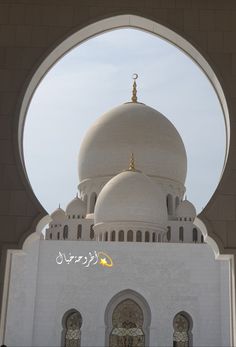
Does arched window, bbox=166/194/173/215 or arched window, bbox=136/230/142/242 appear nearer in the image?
arched window, bbox=136/230/142/242

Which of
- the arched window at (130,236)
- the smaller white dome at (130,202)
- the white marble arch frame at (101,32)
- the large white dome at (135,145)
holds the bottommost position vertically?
the white marble arch frame at (101,32)

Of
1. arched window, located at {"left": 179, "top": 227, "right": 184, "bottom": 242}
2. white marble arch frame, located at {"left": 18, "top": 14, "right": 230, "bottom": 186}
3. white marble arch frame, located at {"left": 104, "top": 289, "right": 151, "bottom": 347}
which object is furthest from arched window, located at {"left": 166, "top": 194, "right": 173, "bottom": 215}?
white marble arch frame, located at {"left": 18, "top": 14, "right": 230, "bottom": 186}

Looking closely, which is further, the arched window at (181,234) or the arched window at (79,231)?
the arched window at (79,231)

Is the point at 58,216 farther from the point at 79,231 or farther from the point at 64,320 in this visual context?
the point at 64,320

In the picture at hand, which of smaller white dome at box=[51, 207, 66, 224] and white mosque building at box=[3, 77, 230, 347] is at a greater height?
smaller white dome at box=[51, 207, 66, 224]

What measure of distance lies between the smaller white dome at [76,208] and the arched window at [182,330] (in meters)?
7.52

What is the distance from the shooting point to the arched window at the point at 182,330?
15203mm

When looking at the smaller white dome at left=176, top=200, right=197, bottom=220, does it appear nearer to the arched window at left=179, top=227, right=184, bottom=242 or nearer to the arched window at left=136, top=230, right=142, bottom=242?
the arched window at left=179, top=227, right=184, bottom=242

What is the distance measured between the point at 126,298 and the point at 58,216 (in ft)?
22.1

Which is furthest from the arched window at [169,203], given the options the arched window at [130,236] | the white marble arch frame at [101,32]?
the white marble arch frame at [101,32]

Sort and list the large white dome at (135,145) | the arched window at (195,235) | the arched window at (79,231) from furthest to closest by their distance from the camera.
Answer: the large white dome at (135,145) < the arched window at (195,235) < the arched window at (79,231)

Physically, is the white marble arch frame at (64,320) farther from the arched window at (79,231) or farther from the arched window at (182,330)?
the arched window at (79,231)

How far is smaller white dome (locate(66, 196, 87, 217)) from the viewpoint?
21641mm

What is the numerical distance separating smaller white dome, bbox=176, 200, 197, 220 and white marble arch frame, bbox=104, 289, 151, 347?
5.97m
